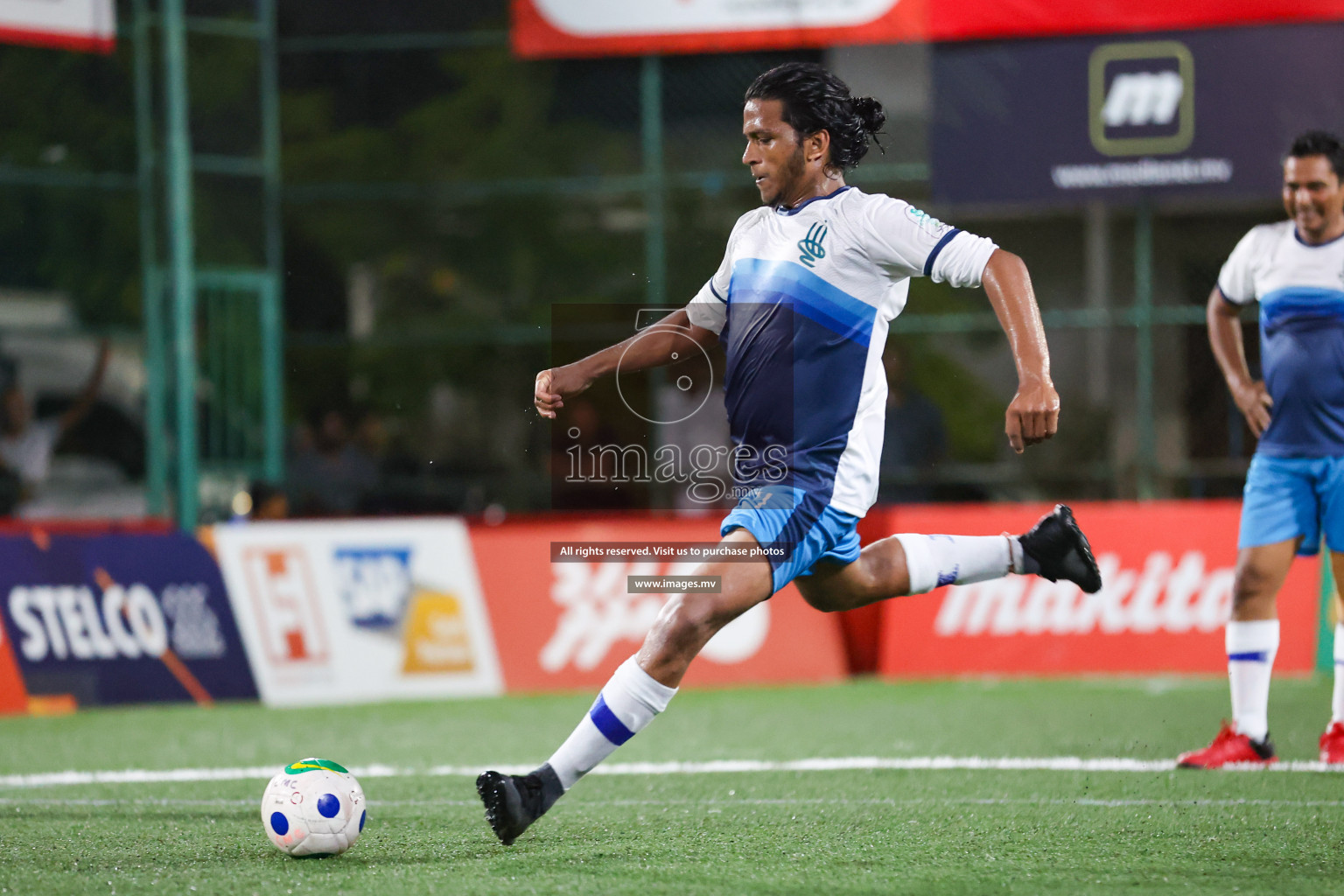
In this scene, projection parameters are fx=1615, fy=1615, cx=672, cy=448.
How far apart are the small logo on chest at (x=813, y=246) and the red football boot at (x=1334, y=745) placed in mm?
3314

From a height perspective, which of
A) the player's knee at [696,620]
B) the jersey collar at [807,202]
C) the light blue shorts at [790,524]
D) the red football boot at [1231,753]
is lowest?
the red football boot at [1231,753]

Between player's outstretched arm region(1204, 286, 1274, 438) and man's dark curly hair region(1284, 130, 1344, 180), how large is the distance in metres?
0.70

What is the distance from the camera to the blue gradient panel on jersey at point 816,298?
5.04 m

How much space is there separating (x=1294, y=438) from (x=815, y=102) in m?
2.93

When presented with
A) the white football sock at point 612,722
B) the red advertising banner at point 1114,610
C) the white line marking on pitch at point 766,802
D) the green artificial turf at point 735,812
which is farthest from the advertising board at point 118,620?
the white football sock at point 612,722

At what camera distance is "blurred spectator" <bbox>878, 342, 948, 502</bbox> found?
11992 millimetres

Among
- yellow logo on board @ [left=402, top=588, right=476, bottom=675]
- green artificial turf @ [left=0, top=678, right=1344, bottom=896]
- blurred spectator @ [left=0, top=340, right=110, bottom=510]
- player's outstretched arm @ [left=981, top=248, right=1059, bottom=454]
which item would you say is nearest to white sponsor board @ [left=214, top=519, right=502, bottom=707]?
yellow logo on board @ [left=402, top=588, right=476, bottom=675]

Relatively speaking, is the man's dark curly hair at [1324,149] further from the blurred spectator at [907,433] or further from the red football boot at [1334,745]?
the blurred spectator at [907,433]

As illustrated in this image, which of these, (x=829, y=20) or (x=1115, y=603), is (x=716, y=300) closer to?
(x=1115, y=603)

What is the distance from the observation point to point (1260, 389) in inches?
269

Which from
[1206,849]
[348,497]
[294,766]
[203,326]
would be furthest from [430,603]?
[1206,849]

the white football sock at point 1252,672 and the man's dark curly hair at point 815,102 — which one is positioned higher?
the man's dark curly hair at point 815,102

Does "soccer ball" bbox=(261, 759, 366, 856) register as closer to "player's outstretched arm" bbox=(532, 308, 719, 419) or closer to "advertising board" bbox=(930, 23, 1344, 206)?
"player's outstretched arm" bbox=(532, 308, 719, 419)

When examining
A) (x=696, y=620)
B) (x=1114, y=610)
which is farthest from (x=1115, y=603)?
(x=696, y=620)
